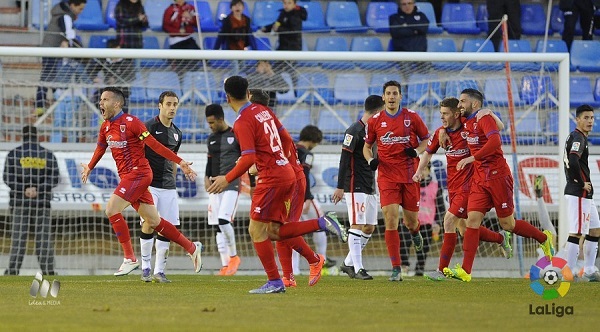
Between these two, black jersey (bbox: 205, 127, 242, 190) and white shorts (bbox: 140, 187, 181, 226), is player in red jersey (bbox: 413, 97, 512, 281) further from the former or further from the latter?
black jersey (bbox: 205, 127, 242, 190)

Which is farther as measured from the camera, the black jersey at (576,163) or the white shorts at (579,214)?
the white shorts at (579,214)

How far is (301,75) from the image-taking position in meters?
18.5

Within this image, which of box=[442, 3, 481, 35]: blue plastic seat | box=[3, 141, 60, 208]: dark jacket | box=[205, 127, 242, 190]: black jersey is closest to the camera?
box=[205, 127, 242, 190]: black jersey

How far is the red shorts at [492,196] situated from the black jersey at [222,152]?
4.24m

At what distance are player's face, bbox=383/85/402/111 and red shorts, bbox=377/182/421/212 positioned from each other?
979 mm

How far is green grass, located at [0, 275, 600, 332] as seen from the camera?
7.35m

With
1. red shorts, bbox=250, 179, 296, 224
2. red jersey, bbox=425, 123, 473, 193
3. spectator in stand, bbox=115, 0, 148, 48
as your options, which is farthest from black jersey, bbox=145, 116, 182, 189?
spectator in stand, bbox=115, 0, 148, 48

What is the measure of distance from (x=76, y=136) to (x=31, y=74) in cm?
149

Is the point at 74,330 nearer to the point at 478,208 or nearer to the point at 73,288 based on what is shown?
the point at 73,288

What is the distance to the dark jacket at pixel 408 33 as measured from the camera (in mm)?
19969

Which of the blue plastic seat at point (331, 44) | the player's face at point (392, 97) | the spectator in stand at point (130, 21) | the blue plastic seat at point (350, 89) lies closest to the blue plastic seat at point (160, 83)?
the spectator in stand at point (130, 21)

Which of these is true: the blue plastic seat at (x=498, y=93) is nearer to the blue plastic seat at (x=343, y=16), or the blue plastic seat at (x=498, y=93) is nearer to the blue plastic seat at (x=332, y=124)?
the blue plastic seat at (x=332, y=124)

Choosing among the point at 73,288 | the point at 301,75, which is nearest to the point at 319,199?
the point at 301,75

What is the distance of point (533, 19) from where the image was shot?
72.8 ft
